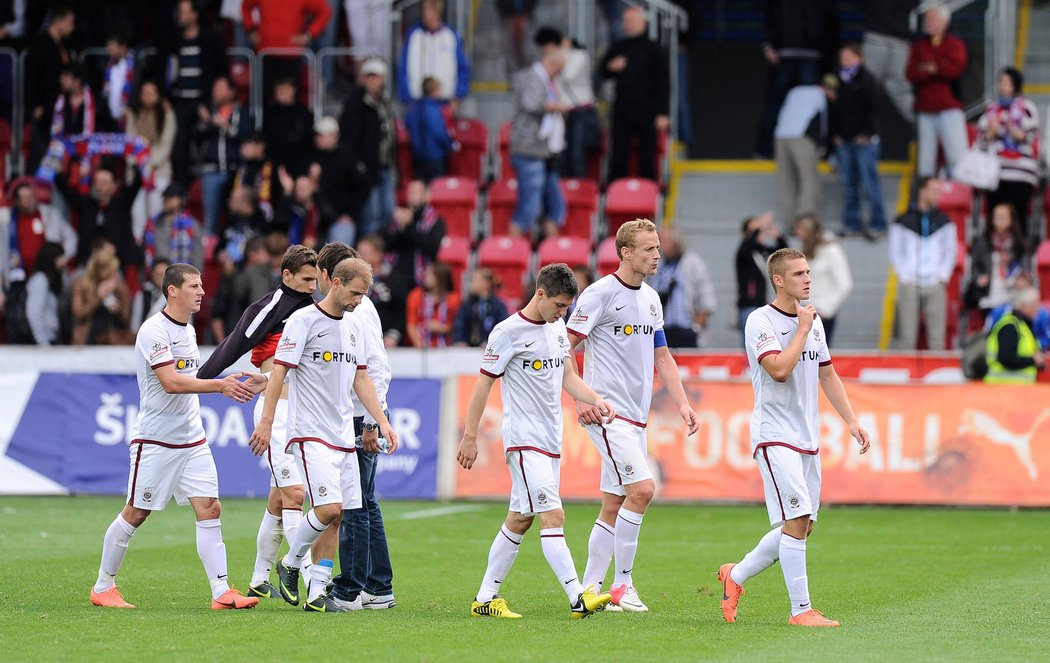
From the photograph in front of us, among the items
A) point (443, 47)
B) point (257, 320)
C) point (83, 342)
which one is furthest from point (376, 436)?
point (443, 47)

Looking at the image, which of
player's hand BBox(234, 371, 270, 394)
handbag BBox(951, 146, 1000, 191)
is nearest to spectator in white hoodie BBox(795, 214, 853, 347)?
handbag BBox(951, 146, 1000, 191)

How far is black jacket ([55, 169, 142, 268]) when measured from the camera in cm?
2215

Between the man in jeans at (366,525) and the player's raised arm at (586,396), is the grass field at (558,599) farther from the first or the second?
the player's raised arm at (586,396)

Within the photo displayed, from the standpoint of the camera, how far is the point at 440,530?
15.5m

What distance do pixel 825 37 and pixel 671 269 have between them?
5148mm

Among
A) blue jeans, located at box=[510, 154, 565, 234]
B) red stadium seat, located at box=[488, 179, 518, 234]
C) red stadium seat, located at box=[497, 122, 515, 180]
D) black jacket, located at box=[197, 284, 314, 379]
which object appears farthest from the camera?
red stadium seat, located at box=[497, 122, 515, 180]

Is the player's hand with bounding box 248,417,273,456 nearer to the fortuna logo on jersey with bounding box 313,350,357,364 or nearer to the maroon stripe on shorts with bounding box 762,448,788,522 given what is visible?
the fortuna logo on jersey with bounding box 313,350,357,364

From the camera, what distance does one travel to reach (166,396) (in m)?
10.3

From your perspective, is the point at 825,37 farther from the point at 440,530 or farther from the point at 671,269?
the point at 440,530

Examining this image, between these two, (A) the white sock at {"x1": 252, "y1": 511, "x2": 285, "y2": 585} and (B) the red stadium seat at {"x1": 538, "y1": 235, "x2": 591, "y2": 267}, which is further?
(B) the red stadium seat at {"x1": 538, "y1": 235, "x2": 591, "y2": 267}

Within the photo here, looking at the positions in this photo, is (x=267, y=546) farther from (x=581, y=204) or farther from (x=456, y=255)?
(x=581, y=204)

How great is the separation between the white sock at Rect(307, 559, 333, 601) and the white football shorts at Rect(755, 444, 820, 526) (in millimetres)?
2772

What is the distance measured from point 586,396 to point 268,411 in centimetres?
185

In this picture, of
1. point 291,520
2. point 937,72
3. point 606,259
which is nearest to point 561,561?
point 291,520
